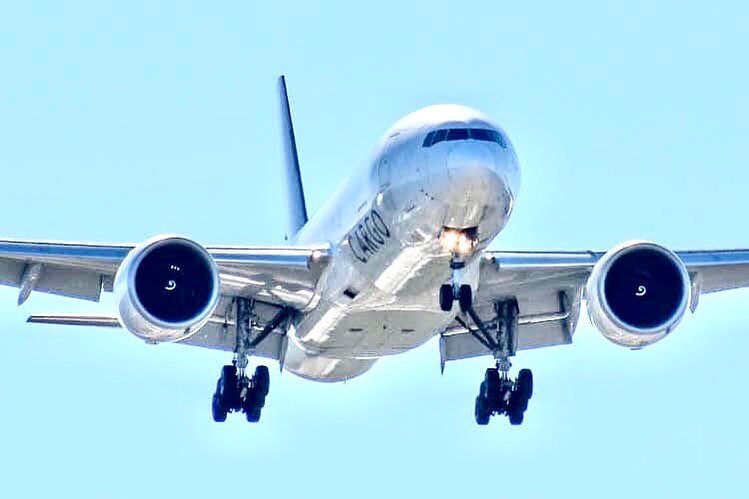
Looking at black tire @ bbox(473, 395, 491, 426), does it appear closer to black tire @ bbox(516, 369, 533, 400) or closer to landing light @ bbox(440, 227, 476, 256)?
black tire @ bbox(516, 369, 533, 400)

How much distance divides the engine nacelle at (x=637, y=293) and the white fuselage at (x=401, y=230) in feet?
7.29

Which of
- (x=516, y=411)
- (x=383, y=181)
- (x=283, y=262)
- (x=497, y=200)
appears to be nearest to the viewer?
(x=497, y=200)

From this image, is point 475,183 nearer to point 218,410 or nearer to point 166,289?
point 166,289

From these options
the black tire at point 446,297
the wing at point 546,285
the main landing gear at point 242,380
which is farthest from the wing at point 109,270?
the black tire at point 446,297

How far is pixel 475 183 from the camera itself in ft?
100

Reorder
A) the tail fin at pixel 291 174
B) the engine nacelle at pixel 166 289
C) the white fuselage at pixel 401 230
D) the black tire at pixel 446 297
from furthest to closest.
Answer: the tail fin at pixel 291 174 < the engine nacelle at pixel 166 289 < the black tire at pixel 446 297 < the white fuselage at pixel 401 230

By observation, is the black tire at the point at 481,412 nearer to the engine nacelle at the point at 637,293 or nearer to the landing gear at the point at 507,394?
the landing gear at the point at 507,394

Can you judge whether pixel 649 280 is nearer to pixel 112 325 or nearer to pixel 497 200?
pixel 497 200

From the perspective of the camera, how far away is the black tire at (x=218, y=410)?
37.7 meters

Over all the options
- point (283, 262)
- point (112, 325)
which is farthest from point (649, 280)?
point (112, 325)

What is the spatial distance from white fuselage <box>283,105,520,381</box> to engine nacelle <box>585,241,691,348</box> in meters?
2.22

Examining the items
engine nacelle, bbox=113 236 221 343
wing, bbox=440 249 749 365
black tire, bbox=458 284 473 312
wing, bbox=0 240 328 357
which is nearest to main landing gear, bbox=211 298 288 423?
wing, bbox=0 240 328 357

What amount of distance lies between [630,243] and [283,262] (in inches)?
246

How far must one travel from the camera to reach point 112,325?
36.3 meters
